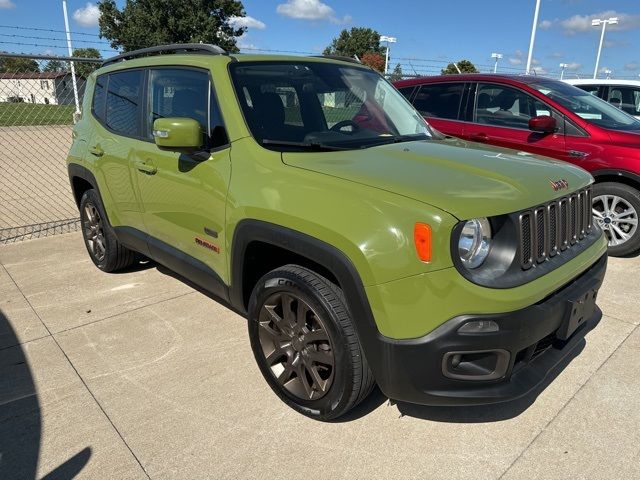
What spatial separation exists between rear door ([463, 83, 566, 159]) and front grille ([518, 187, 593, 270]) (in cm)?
269

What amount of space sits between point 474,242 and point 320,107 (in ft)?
5.27

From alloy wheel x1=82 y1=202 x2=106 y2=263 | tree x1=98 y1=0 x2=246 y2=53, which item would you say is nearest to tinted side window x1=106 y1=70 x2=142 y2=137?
alloy wheel x1=82 y1=202 x2=106 y2=263

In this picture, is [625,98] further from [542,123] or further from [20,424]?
[20,424]

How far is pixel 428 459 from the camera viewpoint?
237cm

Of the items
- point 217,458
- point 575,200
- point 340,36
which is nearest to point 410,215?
point 575,200

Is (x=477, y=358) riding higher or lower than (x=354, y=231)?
lower

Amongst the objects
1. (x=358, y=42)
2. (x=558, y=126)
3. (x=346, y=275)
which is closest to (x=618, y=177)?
(x=558, y=126)

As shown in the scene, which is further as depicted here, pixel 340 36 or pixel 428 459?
pixel 340 36

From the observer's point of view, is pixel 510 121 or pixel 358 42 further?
pixel 358 42

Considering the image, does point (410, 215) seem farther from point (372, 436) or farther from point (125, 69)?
point (125, 69)

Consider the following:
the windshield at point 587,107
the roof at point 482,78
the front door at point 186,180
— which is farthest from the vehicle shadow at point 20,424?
the windshield at point 587,107

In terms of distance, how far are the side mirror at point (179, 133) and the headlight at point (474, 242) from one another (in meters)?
1.57

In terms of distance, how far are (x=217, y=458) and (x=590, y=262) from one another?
2.15 metres

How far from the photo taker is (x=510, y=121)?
18.3 ft
